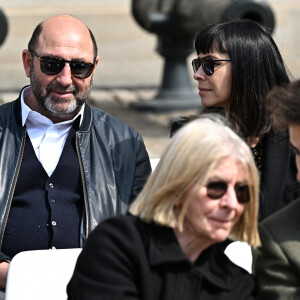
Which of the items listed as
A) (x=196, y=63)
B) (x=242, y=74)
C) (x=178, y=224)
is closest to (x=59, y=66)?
(x=196, y=63)

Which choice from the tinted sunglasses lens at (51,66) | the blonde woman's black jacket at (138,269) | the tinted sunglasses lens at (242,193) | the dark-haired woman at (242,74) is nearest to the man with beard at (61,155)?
the tinted sunglasses lens at (51,66)

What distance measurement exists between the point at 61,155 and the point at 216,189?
1378 mm

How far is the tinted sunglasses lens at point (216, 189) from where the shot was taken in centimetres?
251

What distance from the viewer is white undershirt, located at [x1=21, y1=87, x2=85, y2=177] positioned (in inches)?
148

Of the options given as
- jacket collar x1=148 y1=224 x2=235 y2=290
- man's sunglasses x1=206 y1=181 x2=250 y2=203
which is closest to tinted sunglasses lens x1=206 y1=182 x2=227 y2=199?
man's sunglasses x1=206 y1=181 x2=250 y2=203

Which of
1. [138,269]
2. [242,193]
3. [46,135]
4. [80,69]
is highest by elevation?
[80,69]

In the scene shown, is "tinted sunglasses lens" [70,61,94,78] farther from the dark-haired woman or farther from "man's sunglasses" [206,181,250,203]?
"man's sunglasses" [206,181,250,203]

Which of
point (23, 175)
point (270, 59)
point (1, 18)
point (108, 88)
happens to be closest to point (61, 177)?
point (23, 175)

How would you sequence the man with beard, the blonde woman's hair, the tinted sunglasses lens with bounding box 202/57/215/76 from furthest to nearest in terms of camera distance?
the tinted sunglasses lens with bounding box 202/57/215/76, the man with beard, the blonde woman's hair

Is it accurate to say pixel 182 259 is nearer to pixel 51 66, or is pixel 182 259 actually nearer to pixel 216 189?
pixel 216 189

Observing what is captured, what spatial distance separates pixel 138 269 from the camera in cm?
254

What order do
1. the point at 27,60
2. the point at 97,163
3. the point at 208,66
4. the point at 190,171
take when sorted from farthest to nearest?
the point at 27,60, the point at 208,66, the point at 97,163, the point at 190,171

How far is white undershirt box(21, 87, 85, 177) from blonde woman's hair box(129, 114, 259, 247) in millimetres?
1234

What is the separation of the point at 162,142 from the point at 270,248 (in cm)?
553
